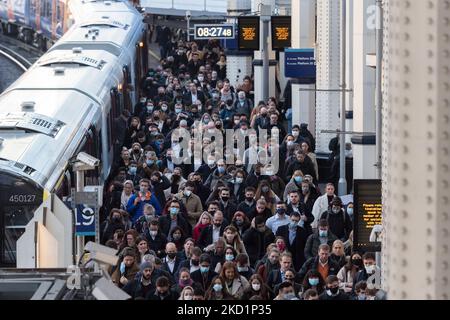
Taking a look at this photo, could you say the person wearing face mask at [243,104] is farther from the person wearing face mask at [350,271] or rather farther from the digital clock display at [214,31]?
the person wearing face mask at [350,271]

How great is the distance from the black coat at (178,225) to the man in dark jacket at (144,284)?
13.6ft

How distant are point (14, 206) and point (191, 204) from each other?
313 cm

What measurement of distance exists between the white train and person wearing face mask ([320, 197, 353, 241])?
3.32 metres

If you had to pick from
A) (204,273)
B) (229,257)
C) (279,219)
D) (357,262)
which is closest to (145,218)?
(279,219)

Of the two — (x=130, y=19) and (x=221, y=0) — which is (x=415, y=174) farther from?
(x=221, y=0)

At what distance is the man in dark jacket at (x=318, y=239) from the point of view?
20.1 metres

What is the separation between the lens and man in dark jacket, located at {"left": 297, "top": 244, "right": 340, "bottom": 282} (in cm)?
1839

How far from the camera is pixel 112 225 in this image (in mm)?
21719

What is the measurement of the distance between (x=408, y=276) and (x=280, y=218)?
45.1 ft

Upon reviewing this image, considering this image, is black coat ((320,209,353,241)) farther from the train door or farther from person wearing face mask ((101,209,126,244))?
the train door

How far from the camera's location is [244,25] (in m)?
38.6

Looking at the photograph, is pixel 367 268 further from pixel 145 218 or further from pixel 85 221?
pixel 145 218
